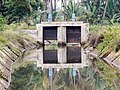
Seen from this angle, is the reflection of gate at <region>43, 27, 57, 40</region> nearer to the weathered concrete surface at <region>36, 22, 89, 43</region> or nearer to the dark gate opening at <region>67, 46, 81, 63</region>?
the weathered concrete surface at <region>36, 22, 89, 43</region>

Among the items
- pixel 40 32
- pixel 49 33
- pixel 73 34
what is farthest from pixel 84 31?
pixel 40 32

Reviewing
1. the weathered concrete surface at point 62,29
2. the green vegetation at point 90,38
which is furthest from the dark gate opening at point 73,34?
the green vegetation at point 90,38

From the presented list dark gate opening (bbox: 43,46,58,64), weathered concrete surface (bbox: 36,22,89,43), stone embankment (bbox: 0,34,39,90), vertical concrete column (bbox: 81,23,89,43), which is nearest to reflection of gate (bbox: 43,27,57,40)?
weathered concrete surface (bbox: 36,22,89,43)

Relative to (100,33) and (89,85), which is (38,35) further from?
(89,85)

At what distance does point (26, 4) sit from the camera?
50.3m

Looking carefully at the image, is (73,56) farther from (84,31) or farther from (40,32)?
(40,32)

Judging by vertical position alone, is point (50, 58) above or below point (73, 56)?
above

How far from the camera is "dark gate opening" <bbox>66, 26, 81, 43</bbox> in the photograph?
48506 millimetres

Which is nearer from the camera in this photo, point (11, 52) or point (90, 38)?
point (11, 52)


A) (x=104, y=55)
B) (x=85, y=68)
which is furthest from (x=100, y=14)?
(x=85, y=68)

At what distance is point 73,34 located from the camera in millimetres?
48625

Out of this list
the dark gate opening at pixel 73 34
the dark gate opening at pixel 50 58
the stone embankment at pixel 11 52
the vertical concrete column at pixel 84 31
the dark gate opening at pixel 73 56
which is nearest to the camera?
the stone embankment at pixel 11 52

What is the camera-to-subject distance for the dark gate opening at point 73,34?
48.5 metres

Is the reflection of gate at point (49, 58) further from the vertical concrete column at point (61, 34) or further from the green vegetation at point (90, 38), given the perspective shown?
the vertical concrete column at point (61, 34)
